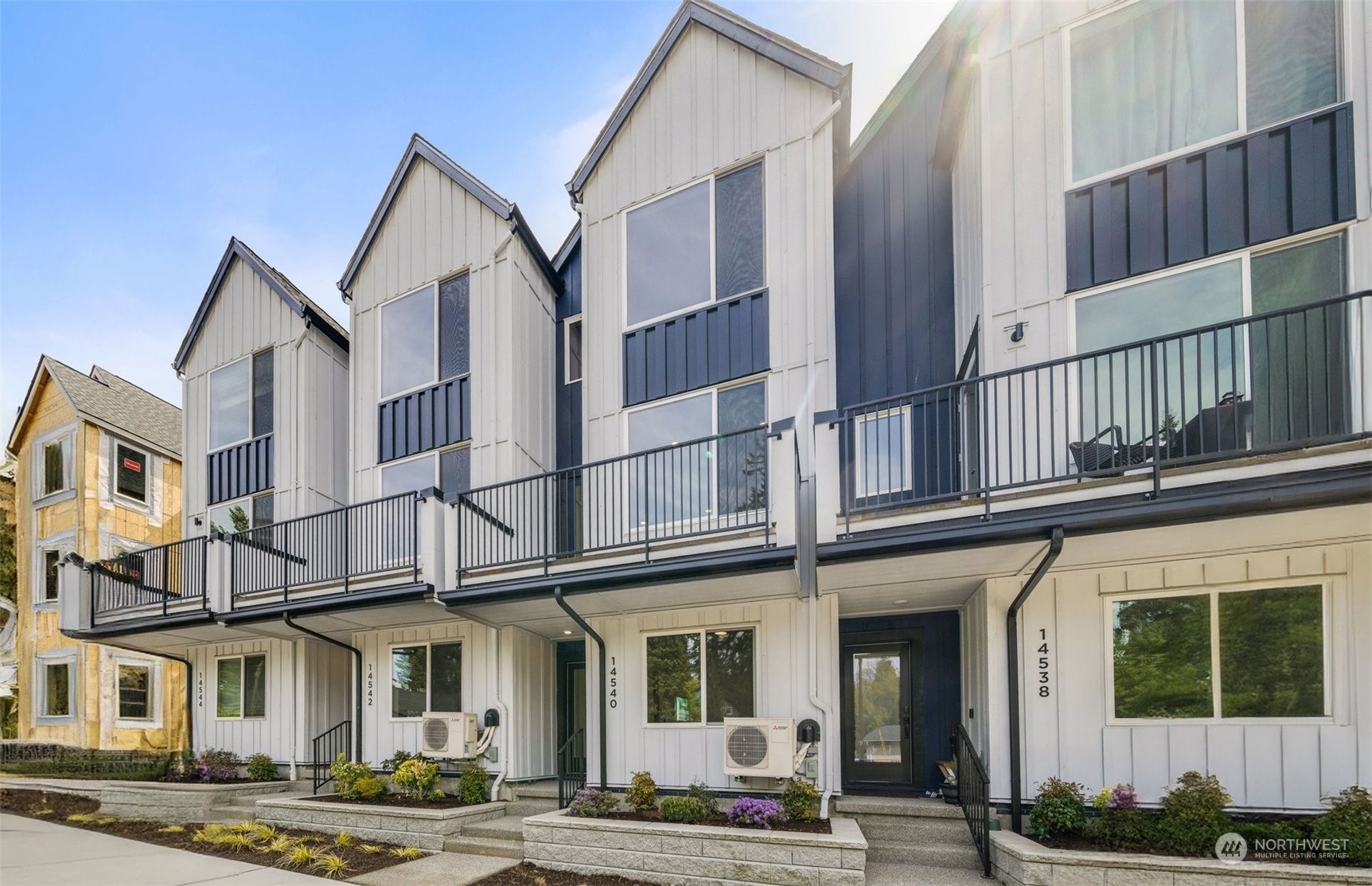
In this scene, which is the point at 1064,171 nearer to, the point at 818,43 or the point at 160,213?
the point at 818,43

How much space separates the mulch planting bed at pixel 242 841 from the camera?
7.69 m

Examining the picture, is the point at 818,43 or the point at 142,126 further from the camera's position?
the point at 142,126

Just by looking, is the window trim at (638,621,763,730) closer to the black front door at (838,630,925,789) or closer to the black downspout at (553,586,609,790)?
the black downspout at (553,586,609,790)

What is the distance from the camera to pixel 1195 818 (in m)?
5.43

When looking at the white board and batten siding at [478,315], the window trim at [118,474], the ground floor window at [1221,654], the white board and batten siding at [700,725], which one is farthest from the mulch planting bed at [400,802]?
the window trim at [118,474]

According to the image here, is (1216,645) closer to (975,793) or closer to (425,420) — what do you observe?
(975,793)

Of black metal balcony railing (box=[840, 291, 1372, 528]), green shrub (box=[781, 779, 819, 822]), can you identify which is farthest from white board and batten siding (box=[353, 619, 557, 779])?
black metal balcony railing (box=[840, 291, 1372, 528])

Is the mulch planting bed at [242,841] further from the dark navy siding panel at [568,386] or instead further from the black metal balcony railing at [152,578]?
the dark navy siding panel at [568,386]

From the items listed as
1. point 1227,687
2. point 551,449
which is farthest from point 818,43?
point 1227,687

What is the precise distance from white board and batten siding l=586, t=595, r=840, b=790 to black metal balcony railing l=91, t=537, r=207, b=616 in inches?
283

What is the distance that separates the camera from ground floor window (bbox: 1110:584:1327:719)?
18.9 ft

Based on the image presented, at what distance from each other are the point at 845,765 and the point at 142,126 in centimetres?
1213

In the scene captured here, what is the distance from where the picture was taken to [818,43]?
27.9 ft

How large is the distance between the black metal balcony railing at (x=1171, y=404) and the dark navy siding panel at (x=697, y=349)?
199 centimetres
